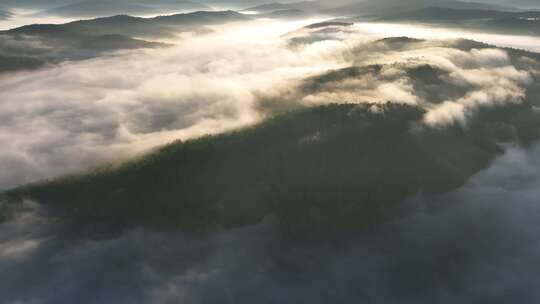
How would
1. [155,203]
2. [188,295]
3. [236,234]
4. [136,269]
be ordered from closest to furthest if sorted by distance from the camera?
1. [188,295]
2. [136,269]
3. [236,234]
4. [155,203]

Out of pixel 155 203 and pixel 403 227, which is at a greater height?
pixel 155 203

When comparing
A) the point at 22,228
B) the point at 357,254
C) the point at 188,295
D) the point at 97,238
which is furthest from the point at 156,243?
the point at 357,254

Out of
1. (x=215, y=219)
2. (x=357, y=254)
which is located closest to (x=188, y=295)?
Result: (x=215, y=219)

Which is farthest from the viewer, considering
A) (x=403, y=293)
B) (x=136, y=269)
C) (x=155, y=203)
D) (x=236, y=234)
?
(x=155, y=203)

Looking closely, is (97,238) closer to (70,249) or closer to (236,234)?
(70,249)

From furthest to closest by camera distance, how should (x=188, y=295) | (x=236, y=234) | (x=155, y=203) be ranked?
(x=155, y=203)
(x=236, y=234)
(x=188, y=295)

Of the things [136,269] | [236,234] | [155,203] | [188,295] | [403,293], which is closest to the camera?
[188,295]

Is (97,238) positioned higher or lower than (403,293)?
higher

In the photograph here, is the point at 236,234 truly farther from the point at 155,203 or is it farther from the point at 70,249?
the point at 70,249

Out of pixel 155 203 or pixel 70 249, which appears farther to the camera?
pixel 155 203
